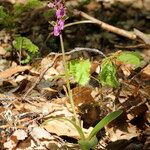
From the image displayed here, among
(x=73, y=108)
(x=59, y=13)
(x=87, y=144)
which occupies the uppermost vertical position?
(x=59, y=13)

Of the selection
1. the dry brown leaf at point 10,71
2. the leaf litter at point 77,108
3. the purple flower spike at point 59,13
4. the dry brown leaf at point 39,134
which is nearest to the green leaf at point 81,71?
the leaf litter at point 77,108

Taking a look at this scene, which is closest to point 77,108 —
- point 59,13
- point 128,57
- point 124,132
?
point 124,132

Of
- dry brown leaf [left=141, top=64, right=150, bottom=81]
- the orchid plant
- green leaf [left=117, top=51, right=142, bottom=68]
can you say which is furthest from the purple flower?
dry brown leaf [left=141, top=64, right=150, bottom=81]

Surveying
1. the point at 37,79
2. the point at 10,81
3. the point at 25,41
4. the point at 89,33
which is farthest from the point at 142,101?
the point at 89,33

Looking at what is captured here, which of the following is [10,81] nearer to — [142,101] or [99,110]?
[99,110]

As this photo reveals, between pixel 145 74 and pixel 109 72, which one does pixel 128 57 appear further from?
pixel 145 74

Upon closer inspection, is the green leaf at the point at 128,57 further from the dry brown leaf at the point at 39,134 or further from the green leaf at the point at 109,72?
the dry brown leaf at the point at 39,134

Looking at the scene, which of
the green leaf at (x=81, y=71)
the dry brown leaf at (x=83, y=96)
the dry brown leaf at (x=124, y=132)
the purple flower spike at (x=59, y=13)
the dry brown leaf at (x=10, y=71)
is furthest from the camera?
the dry brown leaf at (x=10, y=71)

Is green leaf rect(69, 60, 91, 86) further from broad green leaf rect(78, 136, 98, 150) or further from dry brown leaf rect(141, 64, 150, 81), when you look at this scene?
dry brown leaf rect(141, 64, 150, 81)
